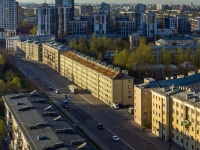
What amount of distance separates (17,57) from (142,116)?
557 inches

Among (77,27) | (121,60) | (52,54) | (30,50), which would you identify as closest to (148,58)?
(121,60)

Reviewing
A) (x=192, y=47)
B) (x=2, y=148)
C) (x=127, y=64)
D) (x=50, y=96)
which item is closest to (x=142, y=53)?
(x=127, y=64)

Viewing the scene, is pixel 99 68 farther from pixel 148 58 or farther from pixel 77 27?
pixel 77 27

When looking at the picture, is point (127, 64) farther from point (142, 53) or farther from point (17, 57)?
point (17, 57)

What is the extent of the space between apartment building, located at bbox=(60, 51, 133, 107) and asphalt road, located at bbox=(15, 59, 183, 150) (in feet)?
0.93

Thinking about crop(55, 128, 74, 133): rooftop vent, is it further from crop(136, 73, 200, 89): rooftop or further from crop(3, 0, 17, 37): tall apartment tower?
crop(3, 0, 17, 37): tall apartment tower

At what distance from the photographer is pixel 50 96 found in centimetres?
1402

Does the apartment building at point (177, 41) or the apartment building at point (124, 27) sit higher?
the apartment building at point (124, 27)

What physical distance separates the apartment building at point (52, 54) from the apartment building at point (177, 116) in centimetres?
921

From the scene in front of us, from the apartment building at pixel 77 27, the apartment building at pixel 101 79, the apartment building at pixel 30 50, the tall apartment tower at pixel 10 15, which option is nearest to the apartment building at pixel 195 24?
the apartment building at pixel 77 27

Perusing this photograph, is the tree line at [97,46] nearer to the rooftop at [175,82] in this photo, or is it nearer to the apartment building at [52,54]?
the apartment building at [52,54]

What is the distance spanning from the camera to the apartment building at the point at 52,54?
1883cm

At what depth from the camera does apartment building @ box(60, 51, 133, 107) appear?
12.6 meters

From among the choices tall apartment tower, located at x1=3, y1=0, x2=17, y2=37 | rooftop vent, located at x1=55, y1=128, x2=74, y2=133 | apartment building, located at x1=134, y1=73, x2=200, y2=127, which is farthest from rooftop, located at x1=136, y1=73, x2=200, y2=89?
tall apartment tower, located at x1=3, y1=0, x2=17, y2=37
